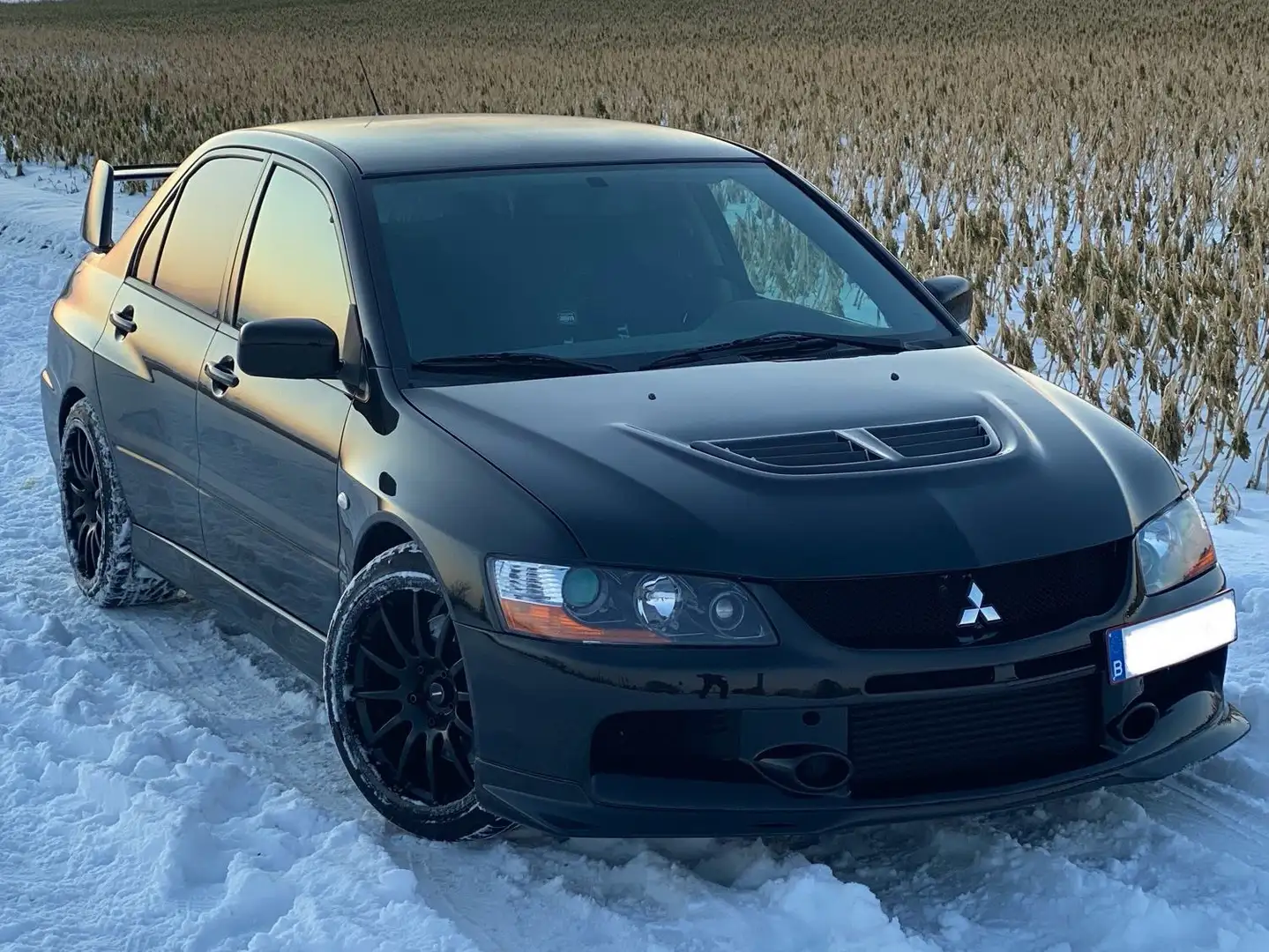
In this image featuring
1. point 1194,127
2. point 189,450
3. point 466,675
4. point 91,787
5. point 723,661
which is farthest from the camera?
point 1194,127

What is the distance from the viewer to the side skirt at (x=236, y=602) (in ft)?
14.9

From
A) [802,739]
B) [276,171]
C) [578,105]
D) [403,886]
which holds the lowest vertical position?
[578,105]

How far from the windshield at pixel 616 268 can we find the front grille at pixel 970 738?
4.09 ft

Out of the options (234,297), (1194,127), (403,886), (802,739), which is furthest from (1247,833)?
(1194,127)

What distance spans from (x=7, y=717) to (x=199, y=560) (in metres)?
0.69

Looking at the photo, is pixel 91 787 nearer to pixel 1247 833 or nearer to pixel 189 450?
pixel 189 450

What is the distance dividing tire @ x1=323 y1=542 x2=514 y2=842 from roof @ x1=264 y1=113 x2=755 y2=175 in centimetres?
127

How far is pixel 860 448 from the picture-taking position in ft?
12.5

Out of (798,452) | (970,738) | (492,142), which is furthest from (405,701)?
(492,142)

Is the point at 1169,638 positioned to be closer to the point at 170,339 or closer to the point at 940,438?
the point at 940,438

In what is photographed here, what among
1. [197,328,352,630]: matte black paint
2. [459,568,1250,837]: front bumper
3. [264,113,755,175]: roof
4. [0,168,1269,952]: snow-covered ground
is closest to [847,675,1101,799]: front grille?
[459,568,1250,837]: front bumper

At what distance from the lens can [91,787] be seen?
4.30 m

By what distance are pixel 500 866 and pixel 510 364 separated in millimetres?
1172

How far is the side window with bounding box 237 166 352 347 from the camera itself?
455cm
